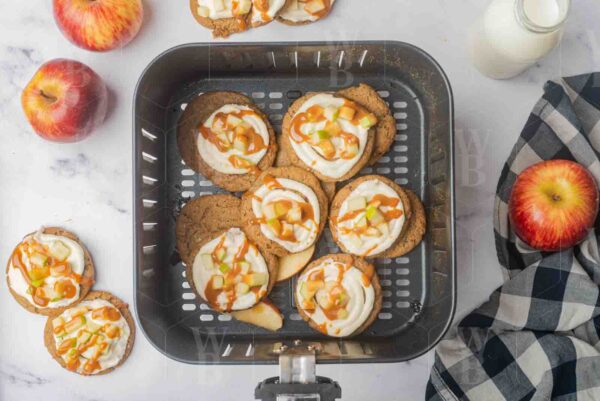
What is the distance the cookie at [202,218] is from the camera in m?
0.98

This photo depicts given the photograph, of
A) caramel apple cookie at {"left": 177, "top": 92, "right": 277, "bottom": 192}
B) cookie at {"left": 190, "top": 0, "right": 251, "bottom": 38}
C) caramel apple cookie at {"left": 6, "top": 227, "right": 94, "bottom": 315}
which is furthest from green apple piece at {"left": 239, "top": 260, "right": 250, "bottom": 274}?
cookie at {"left": 190, "top": 0, "right": 251, "bottom": 38}

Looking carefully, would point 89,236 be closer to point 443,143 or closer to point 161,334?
point 161,334

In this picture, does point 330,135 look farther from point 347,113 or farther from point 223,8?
point 223,8

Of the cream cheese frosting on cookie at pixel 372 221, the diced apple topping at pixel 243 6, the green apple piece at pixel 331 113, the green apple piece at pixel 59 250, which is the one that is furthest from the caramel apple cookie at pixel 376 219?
the green apple piece at pixel 59 250

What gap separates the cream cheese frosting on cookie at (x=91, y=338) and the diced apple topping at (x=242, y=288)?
7.5 inches

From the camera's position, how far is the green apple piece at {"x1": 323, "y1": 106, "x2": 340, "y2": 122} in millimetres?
945

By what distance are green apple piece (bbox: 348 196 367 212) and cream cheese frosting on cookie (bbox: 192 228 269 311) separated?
0.51 feet

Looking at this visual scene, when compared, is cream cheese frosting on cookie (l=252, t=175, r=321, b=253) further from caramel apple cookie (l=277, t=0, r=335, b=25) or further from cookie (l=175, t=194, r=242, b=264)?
caramel apple cookie (l=277, t=0, r=335, b=25)

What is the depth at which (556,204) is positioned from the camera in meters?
0.89

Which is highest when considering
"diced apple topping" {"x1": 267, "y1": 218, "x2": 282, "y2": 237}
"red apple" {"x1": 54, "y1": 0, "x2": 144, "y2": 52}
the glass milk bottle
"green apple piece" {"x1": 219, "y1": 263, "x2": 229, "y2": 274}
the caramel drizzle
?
"red apple" {"x1": 54, "y1": 0, "x2": 144, "y2": 52}

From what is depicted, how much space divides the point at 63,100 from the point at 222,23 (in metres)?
0.27

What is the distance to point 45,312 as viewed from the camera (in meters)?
1.00

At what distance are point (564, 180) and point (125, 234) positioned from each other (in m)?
0.66

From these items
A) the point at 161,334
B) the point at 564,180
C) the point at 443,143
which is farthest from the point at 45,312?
the point at 564,180
